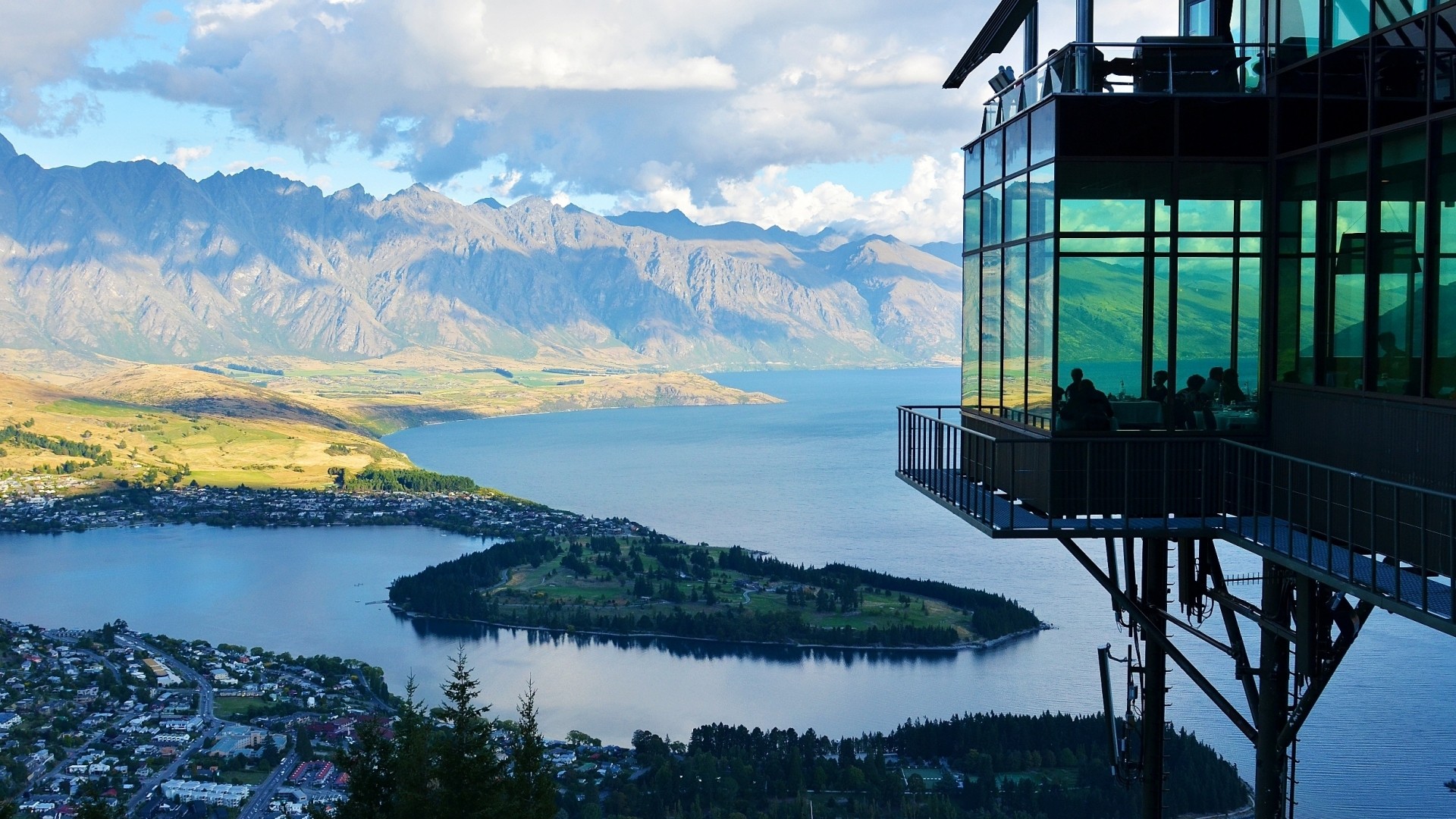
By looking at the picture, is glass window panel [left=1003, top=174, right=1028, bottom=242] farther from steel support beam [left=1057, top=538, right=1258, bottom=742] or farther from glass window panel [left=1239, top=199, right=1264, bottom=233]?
steel support beam [left=1057, top=538, right=1258, bottom=742]

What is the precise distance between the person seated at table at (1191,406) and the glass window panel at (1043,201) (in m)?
2.01

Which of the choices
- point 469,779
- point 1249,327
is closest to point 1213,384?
point 1249,327

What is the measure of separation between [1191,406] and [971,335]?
387cm

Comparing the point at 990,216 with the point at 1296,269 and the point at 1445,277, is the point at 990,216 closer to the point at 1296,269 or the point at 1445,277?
the point at 1296,269

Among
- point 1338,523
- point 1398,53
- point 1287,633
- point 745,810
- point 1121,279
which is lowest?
point 745,810

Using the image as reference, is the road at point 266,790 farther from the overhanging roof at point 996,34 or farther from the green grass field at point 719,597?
the overhanging roof at point 996,34

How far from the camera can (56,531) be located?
138125 mm

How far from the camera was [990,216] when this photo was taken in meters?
15.4

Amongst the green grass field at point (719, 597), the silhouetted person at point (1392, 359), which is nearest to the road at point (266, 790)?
the green grass field at point (719, 597)

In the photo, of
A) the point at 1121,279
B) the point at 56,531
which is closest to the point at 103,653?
the point at 56,531

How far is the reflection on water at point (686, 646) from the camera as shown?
275 ft

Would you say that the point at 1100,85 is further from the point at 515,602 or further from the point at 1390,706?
the point at 515,602

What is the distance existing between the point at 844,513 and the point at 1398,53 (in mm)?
119859

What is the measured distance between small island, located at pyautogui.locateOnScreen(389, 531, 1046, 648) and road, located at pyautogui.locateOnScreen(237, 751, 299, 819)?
32155 mm
